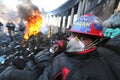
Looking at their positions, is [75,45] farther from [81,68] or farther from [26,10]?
[26,10]

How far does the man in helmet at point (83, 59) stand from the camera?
3121 millimetres

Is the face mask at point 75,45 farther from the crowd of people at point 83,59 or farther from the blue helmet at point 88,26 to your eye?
the blue helmet at point 88,26

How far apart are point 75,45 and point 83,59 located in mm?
307

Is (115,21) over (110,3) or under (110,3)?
under

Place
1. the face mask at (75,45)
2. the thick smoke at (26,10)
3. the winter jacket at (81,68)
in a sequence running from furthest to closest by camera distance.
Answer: the thick smoke at (26,10) < the face mask at (75,45) < the winter jacket at (81,68)

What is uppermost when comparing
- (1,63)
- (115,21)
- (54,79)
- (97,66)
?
(115,21)

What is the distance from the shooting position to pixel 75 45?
353 centimetres

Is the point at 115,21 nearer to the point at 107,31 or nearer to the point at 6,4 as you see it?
the point at 107,31

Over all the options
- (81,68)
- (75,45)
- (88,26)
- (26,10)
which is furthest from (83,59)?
(26,10)

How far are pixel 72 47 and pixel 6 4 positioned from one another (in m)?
61.1

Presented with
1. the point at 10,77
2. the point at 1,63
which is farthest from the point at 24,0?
the point at 10,77

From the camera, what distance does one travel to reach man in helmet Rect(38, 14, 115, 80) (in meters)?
3.12

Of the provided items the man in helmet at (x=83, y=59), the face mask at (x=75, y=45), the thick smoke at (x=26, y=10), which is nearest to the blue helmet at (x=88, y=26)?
the man in helmet at (x=83, y=59)

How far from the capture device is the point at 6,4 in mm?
62500
